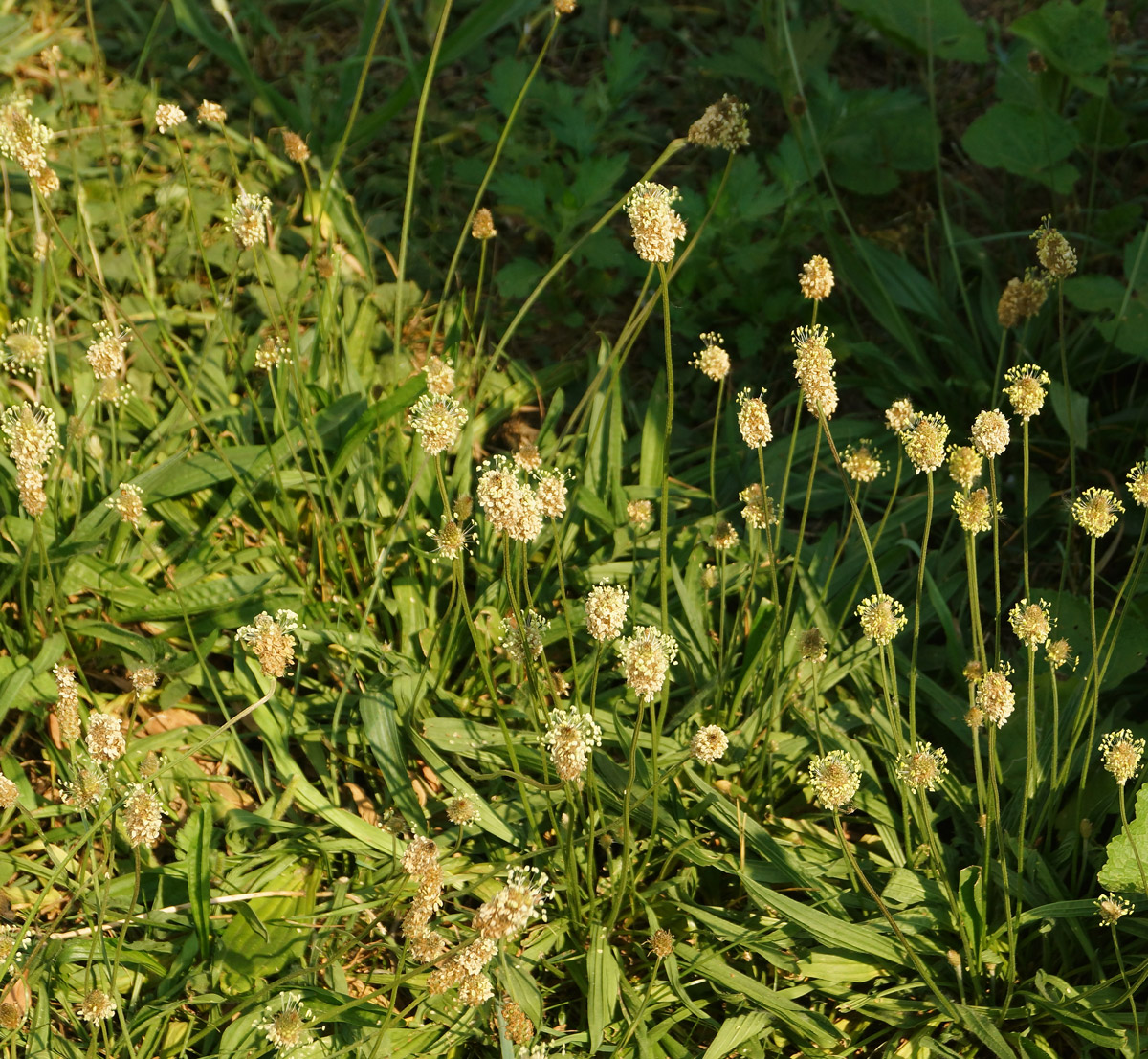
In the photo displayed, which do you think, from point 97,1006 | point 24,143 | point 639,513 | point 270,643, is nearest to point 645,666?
point 270,643

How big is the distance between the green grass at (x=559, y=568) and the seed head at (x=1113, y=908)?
4cm

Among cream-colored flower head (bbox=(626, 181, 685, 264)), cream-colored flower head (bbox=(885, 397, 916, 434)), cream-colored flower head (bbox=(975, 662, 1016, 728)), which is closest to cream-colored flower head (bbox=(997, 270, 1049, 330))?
cream-colored flower head (bbox=(885, 397, 916, 434))

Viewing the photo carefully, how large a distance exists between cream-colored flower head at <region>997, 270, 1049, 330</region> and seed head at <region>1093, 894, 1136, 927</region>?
1.33 metres

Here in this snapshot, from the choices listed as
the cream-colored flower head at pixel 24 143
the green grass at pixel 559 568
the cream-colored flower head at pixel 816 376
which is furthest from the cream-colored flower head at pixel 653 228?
the cream-colored flower head at pixel 24 143

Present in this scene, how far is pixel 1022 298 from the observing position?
8.81 feet

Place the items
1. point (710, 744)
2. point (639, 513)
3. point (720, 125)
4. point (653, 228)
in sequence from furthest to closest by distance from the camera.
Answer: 1. point (639, 513)
2. point (720, 125)
3. point (710, 744)
4. point (653, 228)

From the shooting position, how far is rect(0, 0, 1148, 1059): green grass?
2.38 m

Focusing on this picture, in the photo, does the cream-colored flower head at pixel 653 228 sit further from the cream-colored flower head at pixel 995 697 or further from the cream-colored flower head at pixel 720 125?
the cream-colored flower head at pixel 995 697

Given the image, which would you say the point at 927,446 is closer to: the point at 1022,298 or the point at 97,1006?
the point at 1022,298

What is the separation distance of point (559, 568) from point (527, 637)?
1.02ft

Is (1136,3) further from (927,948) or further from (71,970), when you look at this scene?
(71,970)

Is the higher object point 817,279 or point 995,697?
point 817,279

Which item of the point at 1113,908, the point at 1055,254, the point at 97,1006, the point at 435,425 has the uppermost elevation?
the point at 1055,254

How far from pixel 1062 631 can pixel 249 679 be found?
6.91 feet
